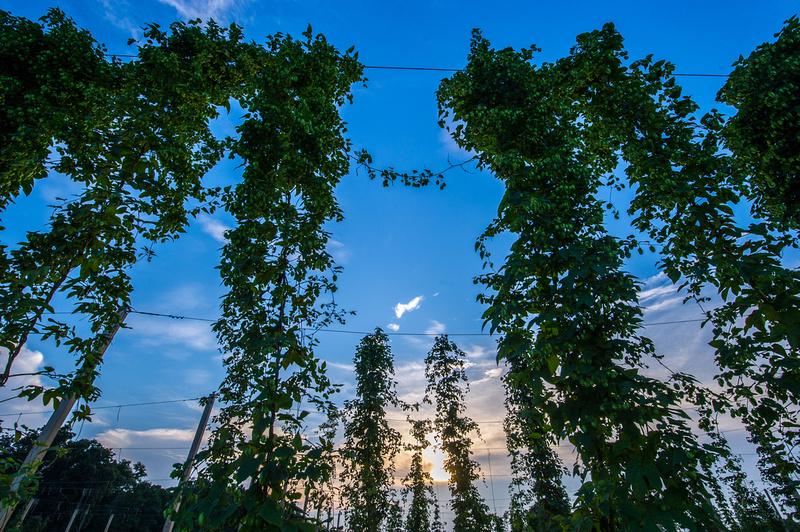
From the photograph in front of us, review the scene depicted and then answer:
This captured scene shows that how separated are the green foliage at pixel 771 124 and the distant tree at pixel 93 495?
54468mm

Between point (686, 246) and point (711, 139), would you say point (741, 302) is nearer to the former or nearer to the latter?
point (686, 246)

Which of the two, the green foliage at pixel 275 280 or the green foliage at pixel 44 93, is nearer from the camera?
the green foliage at pixel 275 280

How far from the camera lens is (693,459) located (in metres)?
3.12

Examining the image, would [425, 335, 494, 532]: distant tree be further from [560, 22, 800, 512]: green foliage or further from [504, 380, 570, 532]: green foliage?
[560, 22, 800, 512]: green foliage

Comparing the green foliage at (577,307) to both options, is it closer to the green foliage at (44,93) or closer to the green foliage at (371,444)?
the green foliage at (44,93)

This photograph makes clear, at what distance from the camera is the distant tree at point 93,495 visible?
39.6 meters

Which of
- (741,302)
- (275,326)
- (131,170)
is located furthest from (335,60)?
(741,302)

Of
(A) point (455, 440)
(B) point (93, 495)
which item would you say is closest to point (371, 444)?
(A) point (455, 440)

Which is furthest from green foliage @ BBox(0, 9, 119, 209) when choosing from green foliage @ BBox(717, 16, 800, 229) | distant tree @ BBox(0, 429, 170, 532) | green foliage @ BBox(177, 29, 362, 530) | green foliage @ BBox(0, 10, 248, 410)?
distant tree @ BBox(0, 429, 170, 532)

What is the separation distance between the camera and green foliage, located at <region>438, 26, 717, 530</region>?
3.20m

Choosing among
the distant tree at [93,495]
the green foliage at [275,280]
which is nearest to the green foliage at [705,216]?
the green foliage at [275,280]

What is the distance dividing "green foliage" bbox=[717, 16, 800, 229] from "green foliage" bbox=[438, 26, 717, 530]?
77.1 inches

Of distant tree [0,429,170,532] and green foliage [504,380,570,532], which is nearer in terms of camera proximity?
green foliage [504,380,570,532]

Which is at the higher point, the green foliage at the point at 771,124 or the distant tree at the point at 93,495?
the green foliage at the point at 771,124
